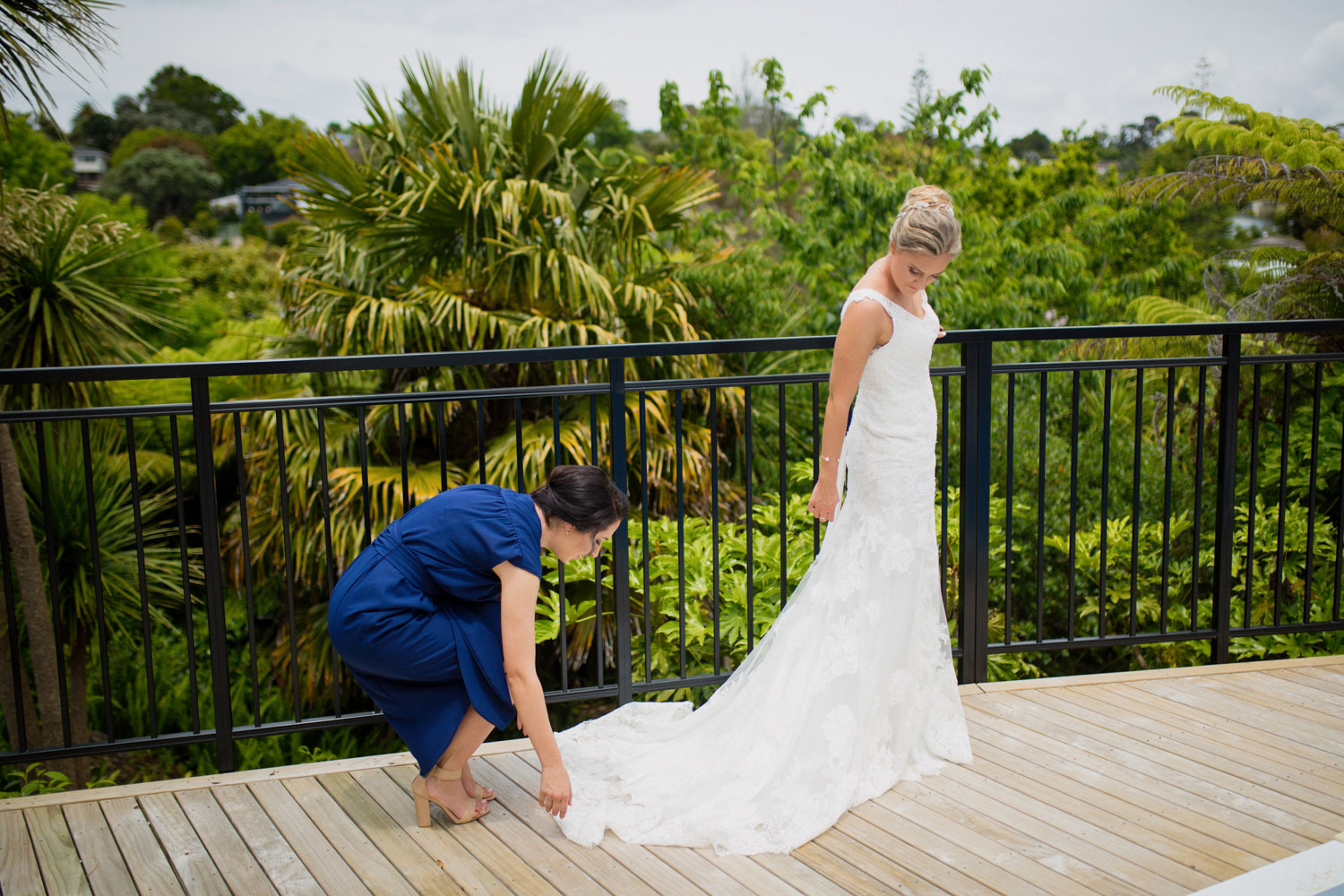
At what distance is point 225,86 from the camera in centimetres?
4222

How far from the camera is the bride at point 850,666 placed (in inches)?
85.6

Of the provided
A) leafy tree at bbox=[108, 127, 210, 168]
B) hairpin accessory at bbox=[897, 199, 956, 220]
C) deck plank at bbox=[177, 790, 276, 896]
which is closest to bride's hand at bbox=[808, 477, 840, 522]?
hairpin accessory at bbox=[897, 199, 956, 220]

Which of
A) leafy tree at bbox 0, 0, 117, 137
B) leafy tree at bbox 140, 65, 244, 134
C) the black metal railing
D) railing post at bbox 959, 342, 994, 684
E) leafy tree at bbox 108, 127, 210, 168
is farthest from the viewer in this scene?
leafy tree at bbox 140, 65, 244, 134

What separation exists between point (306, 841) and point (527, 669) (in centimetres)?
67

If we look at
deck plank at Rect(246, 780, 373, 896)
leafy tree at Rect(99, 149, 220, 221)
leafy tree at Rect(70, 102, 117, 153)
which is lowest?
deck plank at Rect(246, 780, 373, 896)

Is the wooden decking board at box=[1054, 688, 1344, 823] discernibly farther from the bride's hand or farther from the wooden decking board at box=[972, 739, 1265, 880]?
the bride's hand

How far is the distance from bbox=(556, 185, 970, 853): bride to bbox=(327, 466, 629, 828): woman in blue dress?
0.31m

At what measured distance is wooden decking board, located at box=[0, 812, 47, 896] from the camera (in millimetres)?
1970

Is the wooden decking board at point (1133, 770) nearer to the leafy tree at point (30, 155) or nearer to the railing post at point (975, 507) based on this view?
the railing post at point (975, 507)

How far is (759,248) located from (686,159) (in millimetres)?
1926

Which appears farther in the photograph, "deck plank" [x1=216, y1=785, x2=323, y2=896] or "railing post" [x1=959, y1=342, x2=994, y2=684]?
"railing post" [x1=959, y1=342, x2=994, y2=684]

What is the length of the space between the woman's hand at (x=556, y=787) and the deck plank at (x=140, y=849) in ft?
2.43

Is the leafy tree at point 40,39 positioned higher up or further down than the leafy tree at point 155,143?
further down

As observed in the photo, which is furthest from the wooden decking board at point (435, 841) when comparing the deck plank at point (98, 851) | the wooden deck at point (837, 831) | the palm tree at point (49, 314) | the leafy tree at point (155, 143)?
the leafy tree at point (155, 143)
